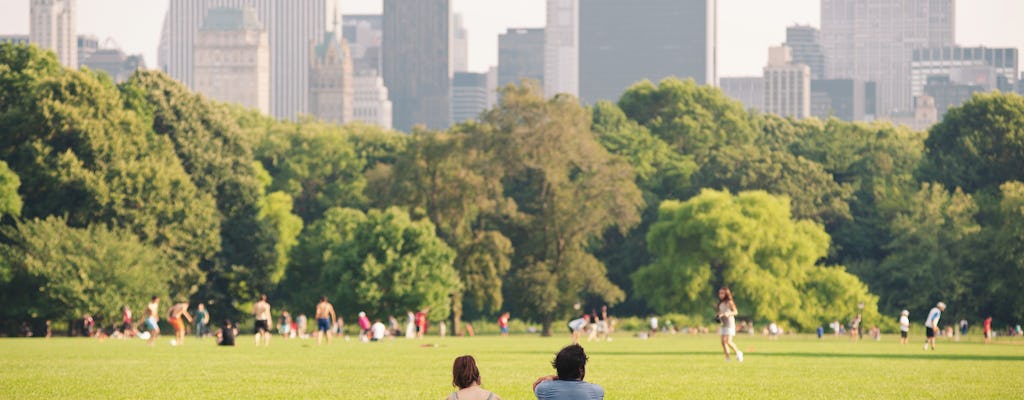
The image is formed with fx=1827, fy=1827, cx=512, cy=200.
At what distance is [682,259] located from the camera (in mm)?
91562

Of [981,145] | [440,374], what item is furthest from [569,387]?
[981,145]

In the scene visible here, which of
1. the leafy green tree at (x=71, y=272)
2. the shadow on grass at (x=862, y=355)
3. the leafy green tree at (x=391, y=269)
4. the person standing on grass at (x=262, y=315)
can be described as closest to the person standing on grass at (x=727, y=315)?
the shadow on grass at (x=862, y=355)

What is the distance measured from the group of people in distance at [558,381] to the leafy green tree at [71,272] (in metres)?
56.3

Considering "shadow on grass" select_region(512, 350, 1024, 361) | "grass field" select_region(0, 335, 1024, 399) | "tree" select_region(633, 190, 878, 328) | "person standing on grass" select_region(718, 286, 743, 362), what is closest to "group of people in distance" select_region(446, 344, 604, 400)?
"grass field" select_region(0, 335, 1024, 399)

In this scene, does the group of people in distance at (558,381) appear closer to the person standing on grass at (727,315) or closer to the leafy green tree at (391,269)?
the person standing on grass at (727,315)

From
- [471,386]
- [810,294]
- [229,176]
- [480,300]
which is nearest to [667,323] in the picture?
[810,294]

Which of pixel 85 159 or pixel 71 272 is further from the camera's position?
pixel 85 159

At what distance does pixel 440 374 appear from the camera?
34031 millimetres

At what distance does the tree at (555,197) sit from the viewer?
3511 inches

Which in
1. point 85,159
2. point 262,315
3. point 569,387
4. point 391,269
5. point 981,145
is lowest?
point 262,315

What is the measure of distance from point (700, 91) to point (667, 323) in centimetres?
2042

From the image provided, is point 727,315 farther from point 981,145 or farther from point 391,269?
point 981,145

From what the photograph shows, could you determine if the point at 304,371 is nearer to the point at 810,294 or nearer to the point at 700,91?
the point at 810,294

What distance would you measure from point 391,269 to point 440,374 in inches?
2006
